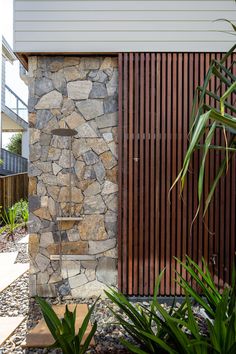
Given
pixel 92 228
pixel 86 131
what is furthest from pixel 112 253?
pixel 86 131

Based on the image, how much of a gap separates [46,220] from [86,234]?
49cm

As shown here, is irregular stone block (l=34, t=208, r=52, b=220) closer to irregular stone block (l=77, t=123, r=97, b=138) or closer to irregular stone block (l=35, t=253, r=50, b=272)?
irregular stone block (l=35, t=253, r=50, b=272)

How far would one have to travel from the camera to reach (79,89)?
12.6 feet

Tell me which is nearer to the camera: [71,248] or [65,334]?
[65,334]

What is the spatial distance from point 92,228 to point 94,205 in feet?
0.88

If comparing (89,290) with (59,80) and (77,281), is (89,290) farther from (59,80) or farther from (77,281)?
(59,80)

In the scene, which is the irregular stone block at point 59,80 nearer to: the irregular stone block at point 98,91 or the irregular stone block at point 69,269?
the irregular stone block at point 98,91

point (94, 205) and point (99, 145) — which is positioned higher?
point (99, 145)

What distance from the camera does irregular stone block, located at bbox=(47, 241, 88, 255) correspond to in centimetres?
384

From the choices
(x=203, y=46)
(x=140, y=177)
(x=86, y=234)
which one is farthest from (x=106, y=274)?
(x=203, y=46)

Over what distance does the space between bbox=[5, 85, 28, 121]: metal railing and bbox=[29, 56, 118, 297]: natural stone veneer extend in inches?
331

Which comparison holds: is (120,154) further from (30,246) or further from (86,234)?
(30,246)

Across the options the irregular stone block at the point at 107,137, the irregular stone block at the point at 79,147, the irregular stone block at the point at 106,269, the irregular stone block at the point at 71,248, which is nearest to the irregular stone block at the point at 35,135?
the irregular stone block at the point at 79,147

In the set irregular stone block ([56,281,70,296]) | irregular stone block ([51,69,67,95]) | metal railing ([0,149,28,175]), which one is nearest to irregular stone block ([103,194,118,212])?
irregular stone block ([56,281,70,296])
